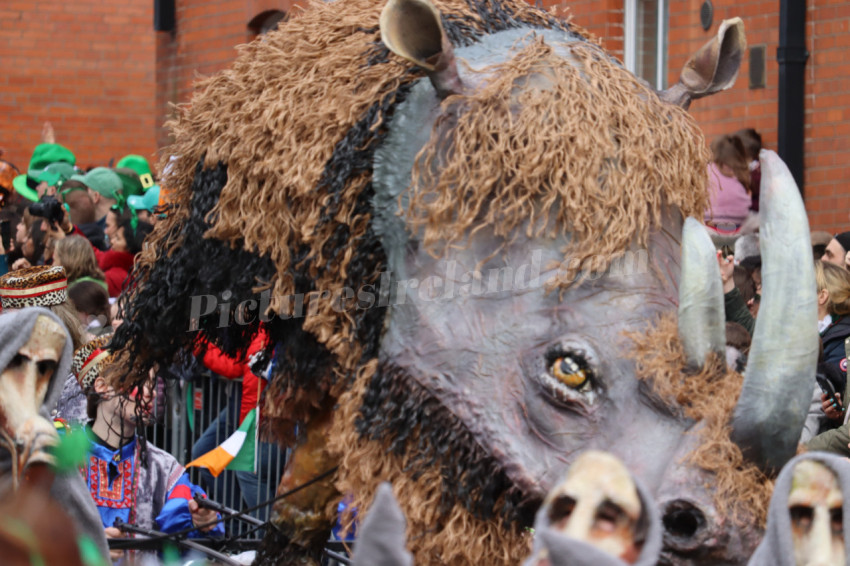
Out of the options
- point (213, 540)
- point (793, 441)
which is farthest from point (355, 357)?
point (213, 540)

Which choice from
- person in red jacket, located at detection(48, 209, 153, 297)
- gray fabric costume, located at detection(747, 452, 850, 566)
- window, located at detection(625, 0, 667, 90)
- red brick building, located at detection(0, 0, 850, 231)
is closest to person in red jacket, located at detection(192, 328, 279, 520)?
A: person in red jacket, located at detection(48, 209, 153, 297)

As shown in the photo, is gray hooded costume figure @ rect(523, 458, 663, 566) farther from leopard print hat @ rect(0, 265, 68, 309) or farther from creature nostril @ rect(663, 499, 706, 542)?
leopard print hat @ rect(0, 265, 68, 309)

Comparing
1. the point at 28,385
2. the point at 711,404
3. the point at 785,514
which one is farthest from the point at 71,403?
the point at 785,514

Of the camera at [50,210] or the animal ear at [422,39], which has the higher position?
the animal ear at [422,39]

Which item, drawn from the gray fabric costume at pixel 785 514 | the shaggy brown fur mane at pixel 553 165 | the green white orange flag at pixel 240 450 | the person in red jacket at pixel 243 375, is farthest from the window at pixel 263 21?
the gray fabric costume at pixel 785 514

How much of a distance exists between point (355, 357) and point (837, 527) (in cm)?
176

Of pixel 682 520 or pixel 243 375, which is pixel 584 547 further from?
pixel 243 375

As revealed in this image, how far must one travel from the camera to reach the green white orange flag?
5.95 m

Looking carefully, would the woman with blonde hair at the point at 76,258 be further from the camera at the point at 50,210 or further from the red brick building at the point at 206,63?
the red brick building at the point at 206,63

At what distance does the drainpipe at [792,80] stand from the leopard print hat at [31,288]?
13.7 ft

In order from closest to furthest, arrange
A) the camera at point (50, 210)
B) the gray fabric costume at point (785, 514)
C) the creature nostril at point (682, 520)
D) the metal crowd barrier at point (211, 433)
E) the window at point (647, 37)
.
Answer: the gray fabric costume at point (785, 514) → the creature nostril at point (682, 520) → the metal crowd barrier at point (211, 433) → the camera at point (50, 210) → the window at point (647, 37)

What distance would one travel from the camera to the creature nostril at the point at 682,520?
9.91 feet

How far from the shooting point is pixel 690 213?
12.3ft

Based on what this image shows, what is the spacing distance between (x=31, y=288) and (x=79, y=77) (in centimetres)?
1112
